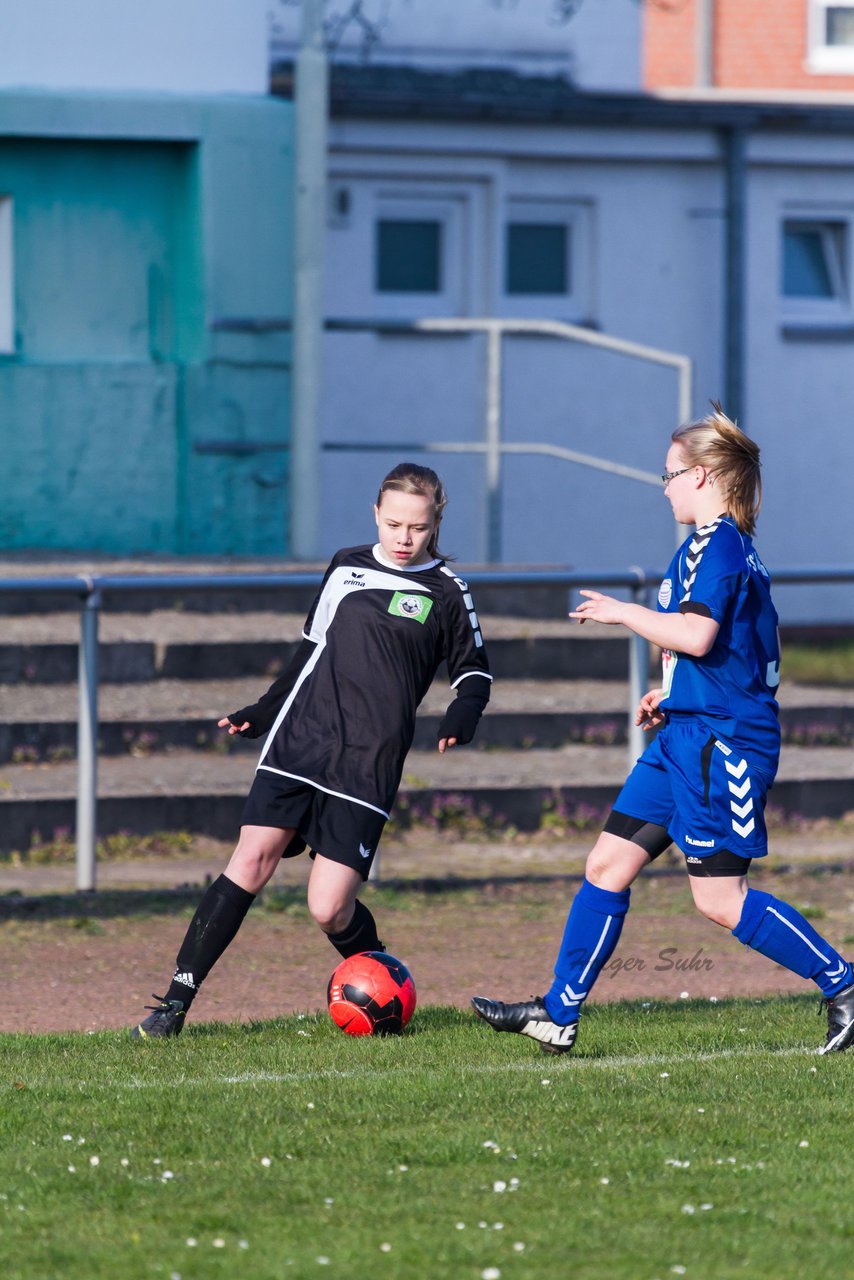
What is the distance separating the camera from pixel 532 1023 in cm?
599

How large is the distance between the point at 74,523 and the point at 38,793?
3.44 m

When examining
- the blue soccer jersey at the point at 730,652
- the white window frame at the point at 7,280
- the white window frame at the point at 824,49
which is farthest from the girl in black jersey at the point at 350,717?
the white window frame at the point at 824,49

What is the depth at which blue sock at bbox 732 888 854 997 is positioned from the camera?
577 cm

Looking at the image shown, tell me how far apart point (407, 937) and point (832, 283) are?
Result: 9.73m

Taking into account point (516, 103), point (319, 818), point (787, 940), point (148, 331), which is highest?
point (516, 103)

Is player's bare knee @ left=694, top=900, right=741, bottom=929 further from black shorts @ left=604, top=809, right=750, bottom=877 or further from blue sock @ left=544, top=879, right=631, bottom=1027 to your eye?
blue sock @ left=544, top=879, right=631, bottom=1027

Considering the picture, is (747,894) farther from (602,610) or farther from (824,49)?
(824,49)

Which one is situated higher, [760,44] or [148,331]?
[760,44]

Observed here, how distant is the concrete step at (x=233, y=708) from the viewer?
1022 cm

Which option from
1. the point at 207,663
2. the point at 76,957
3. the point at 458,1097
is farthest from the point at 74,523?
the point at 458,1097

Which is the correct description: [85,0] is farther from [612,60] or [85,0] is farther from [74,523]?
[612,60]

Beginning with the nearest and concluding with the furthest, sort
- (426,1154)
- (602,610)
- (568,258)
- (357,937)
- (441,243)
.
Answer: (426,1154)
(602,610)
(357,937)
(441,243)
(568,258)

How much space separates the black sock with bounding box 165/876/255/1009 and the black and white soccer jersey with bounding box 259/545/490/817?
0.40 metres

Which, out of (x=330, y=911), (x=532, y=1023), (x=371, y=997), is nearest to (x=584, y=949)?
(x=532, y=1023)
